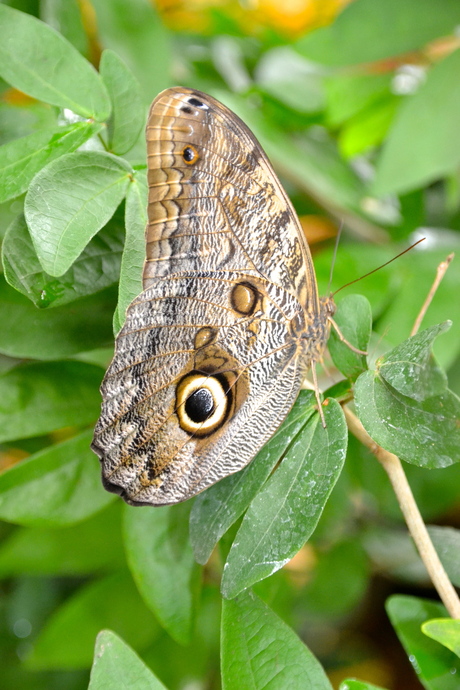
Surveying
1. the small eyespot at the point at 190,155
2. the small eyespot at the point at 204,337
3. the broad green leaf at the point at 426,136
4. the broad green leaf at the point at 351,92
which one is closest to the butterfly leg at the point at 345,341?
the small eyespot at the point at 204,337

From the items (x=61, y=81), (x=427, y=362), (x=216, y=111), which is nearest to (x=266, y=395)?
(x=427, y=362)

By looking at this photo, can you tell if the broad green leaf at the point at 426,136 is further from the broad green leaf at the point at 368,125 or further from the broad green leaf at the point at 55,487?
the broad green leaf at the point at 55,487

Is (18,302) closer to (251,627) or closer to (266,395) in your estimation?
(266,395)

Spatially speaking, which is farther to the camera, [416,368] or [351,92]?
[351,92]

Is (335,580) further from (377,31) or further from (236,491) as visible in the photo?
(377,31)

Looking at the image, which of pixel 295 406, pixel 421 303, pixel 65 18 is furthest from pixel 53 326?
pixel 421 303

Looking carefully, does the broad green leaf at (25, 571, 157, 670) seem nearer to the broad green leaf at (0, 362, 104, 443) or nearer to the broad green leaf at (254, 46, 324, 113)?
the broad green leaf at (0, 362, 104, 443)

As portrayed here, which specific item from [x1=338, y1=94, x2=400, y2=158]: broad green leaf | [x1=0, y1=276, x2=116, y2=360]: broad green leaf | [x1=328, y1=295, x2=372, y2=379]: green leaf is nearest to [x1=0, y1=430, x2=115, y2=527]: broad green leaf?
[x1=0, y1=276, x2=116, y2=360]: broad green leaf

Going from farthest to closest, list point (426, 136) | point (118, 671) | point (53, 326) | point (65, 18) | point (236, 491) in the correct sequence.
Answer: point (426, 136) < point (65, 18) < point (53, 326) < point (236, 491) < point (118, 671)
